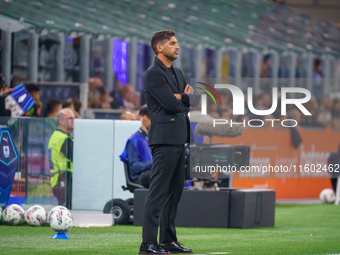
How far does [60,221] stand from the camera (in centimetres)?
824

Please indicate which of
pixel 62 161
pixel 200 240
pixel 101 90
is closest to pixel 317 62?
pixel 101 90

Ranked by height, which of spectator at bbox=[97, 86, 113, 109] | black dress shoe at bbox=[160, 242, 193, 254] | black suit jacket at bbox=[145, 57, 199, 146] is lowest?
black dress shoe at bbox=[160, 242, 193, 254]

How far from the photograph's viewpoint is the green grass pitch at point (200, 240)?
24.2 feet

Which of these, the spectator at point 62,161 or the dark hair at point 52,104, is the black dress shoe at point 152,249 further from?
the dark hair at point 52,104

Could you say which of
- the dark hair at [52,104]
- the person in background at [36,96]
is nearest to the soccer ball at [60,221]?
the dark hair at [52,104]

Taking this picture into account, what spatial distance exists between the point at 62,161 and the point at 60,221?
242 cm

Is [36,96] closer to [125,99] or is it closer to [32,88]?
[32,88]

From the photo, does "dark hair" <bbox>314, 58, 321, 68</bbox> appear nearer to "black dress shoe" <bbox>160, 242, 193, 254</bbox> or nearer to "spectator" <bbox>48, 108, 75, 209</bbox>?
"spectator" <bbox>48, 108, 75, 209</bbox>

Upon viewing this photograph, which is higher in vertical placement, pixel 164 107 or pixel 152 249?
pixel 164 107

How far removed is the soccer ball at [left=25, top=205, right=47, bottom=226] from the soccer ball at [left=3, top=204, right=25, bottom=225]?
3.9 inches

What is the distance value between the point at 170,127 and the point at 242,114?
2.53 metres

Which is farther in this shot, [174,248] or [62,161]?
[62,161]

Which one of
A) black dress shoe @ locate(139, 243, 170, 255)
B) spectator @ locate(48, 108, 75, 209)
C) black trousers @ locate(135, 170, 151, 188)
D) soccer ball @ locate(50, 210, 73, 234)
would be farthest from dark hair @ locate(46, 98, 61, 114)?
black dress shoe @ locate(139, 243, 170, 255)

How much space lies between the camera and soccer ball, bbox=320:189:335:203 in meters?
15.8
